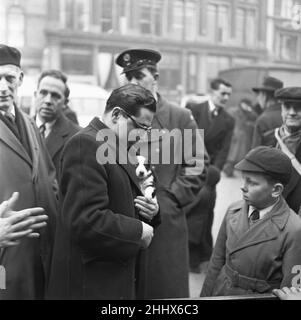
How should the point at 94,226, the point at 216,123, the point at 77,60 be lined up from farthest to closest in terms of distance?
the point at 216,123 < the point at 77,60 < the point at 94,226

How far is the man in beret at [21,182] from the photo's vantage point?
1.83 metres

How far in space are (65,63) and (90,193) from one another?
0.71m

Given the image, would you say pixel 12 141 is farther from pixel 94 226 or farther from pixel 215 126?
pixel 215 126

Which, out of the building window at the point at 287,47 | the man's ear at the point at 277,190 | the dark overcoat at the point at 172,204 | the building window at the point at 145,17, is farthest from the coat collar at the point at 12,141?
the building window at the point at 287,47

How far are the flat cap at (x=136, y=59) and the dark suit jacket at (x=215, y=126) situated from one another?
1.02 metres

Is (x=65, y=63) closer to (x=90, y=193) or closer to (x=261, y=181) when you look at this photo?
(x=90, y=193)

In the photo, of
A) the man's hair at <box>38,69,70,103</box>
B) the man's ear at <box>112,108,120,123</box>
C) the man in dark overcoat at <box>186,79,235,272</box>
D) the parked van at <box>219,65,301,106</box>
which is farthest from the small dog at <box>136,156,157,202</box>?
the man in dark overcoat at <box>186,79,235,272</box>

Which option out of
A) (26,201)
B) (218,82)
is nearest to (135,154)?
(26,201)

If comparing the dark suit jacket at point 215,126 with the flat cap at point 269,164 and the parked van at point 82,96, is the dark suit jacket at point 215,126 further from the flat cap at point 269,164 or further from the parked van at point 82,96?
the flat cap at point 269,164

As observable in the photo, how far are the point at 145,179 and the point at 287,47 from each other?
3.19 ft

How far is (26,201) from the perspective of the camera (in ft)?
6.07

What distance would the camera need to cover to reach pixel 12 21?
194 centimetres

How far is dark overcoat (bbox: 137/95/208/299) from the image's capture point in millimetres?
2277
